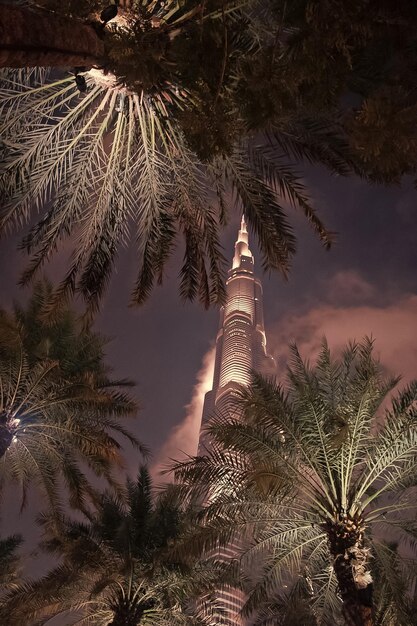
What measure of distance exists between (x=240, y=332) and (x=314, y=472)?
110m

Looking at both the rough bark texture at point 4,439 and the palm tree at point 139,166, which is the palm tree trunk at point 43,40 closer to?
the palm tree at point 139,166

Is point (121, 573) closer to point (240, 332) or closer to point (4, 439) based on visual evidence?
point (4, 439)

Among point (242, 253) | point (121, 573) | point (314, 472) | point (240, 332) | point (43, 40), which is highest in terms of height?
point (242, 253)

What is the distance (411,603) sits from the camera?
39.4 ft

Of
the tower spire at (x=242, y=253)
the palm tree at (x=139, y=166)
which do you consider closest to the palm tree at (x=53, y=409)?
the palm tree at (x=139, y=166)

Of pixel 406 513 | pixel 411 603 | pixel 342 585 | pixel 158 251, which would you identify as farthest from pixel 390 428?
pixel 411 603

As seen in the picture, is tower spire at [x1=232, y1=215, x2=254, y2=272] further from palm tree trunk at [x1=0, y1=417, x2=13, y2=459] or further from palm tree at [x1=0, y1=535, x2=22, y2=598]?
palm tree trunk at [x1=0, y1=417, x2=13, y2=459]

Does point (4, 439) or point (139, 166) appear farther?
point (4, 439)

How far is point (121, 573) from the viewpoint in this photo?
10797 mm

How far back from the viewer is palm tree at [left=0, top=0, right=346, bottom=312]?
627 cm

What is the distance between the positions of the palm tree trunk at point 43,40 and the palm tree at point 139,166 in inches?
13.8

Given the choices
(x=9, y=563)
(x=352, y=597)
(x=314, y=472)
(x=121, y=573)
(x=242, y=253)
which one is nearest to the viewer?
(x=352, y=597)

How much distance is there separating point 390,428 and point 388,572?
2639mm

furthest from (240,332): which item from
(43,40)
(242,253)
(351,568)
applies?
(43,40)
